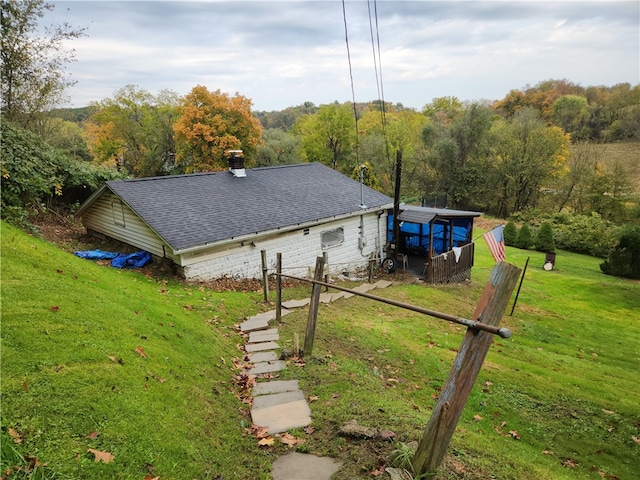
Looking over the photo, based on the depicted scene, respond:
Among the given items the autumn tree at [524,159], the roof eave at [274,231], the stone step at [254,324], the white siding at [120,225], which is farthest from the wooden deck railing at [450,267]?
the autumn tree at [524,159]

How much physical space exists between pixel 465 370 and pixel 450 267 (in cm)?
1435

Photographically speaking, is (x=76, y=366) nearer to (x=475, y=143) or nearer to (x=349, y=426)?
(x=349, y=426)

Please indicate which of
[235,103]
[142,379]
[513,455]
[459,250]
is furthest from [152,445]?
[235,103]

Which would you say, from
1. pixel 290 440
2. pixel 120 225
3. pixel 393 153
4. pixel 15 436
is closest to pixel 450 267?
pixel 290 440

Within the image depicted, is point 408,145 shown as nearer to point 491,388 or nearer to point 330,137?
point 330,137

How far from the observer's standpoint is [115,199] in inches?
539

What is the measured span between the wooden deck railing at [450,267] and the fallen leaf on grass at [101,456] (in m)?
14.3

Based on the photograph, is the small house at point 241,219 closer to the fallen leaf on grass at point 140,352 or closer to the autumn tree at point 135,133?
the fallen leaf on grass at point 140,352

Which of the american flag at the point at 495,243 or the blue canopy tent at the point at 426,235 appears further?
the blue canopy tent at the point at 426,235

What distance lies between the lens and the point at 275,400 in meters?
5.13

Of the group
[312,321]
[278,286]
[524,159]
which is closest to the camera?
[312,321]

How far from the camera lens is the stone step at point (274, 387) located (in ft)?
17.8

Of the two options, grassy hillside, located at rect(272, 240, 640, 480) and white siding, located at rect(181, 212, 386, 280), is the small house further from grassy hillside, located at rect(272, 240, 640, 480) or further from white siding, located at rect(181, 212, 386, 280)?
grassy hillside, located at rect(272, 240, 640, 480)

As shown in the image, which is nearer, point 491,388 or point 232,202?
point 491,388
